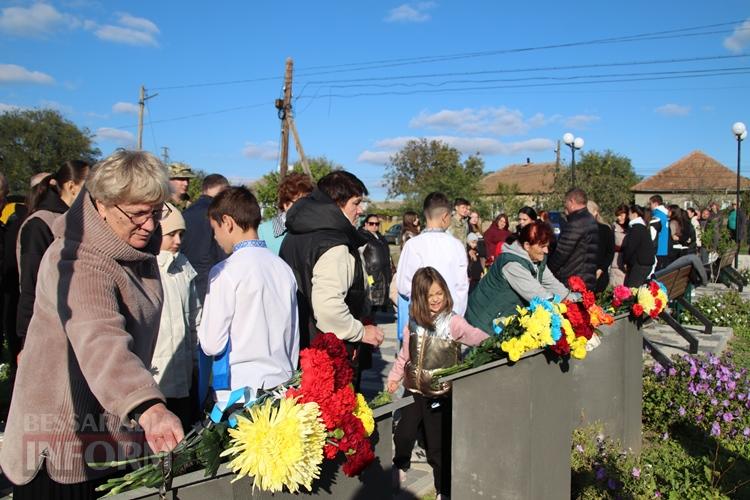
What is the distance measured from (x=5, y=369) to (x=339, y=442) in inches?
245

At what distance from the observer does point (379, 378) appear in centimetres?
696

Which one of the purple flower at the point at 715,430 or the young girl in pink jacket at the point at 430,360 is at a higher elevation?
the young girl in pink jacket at the point at 430,360

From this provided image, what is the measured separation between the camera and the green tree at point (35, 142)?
43844 mm

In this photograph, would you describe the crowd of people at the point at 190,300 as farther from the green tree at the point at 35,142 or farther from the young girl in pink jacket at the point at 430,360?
the green tree at the point at 35,142

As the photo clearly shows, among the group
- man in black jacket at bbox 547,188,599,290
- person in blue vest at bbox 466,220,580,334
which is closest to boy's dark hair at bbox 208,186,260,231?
Result: person in blue vest at bbox 466,220,580,334

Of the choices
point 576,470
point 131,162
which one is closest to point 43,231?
point 131,162

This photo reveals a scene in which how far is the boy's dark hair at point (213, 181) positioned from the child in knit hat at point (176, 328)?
1.33 metres

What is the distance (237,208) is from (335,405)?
1516mm

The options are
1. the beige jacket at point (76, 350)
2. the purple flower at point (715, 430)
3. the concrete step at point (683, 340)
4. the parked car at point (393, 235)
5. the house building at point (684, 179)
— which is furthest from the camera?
the house building at point (684, 179)

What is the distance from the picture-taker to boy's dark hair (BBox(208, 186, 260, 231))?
3.21m

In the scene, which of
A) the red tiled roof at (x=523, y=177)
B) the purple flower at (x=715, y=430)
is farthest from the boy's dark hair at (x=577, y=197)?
the red tiled roof at (x=523, y=177)

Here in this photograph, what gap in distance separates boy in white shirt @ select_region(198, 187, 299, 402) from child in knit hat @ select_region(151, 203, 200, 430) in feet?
1.39

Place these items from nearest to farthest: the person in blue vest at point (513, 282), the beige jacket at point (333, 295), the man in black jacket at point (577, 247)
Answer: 1. the beige jacket at point (333, 295)
2. the person in blue vest at point (513, 282)
3. the man in black jacket at point (577, 247)

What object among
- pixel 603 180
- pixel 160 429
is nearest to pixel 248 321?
pixel 160 429
